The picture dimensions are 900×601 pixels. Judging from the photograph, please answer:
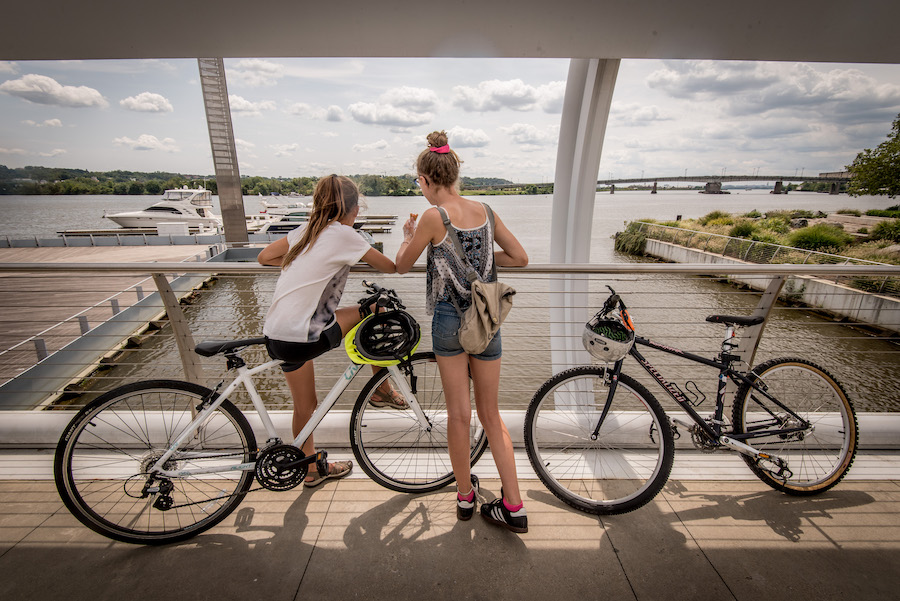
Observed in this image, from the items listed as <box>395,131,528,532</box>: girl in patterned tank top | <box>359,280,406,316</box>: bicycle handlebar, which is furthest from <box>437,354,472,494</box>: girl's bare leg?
<box>359,280,406,316</box>: bicycle handlebar

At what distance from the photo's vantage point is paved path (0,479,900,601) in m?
1.62

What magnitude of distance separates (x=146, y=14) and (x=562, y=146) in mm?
2467

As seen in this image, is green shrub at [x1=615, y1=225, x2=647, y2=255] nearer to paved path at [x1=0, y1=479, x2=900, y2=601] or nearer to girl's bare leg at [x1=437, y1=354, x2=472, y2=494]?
paved path at [x1=0, y1=479, x2=900, y2=601]

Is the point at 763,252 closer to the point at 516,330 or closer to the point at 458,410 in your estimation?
the point at 516,330

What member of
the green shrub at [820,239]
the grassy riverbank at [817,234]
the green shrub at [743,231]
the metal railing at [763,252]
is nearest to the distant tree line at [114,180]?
the metal railing at [763,252]

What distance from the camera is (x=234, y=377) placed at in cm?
193

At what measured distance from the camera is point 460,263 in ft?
5.41

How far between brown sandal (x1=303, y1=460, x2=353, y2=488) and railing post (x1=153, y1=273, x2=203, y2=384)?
0.88 metres

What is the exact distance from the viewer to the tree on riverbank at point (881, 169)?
70.9ft

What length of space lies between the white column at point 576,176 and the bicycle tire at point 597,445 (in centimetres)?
48

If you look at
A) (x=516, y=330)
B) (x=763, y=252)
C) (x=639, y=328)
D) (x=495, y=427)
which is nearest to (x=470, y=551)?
(x=495, y=427)

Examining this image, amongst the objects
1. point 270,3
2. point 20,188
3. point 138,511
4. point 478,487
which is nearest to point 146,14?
point 270,3

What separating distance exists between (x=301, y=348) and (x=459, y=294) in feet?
2.40

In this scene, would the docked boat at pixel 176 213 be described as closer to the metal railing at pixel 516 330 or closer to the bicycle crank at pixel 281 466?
the metal railing at pixel 516 330
